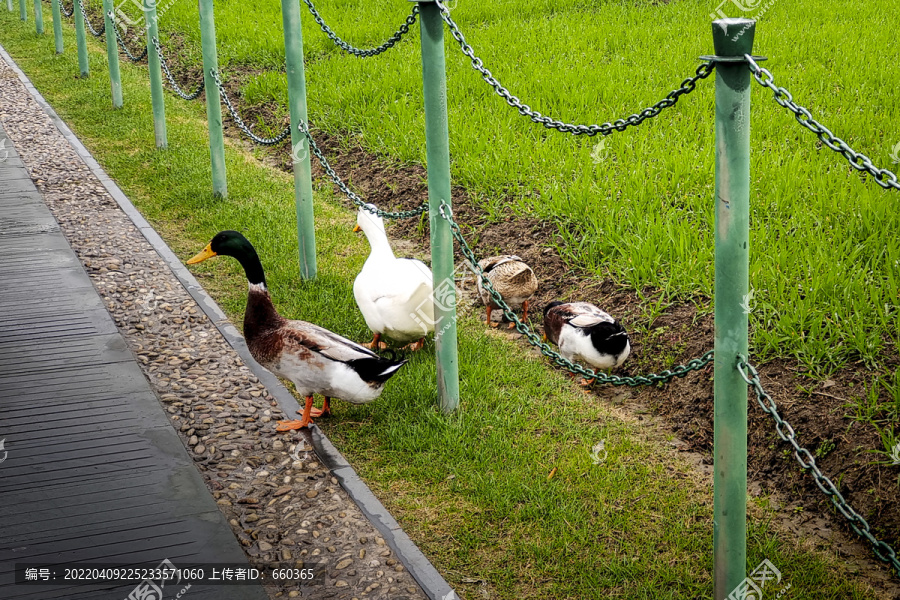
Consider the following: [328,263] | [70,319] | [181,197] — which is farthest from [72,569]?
[181,197]

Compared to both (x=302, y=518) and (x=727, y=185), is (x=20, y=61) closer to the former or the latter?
(x=302, y=518)

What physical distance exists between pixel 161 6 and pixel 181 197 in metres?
9.43

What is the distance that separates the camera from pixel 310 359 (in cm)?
428

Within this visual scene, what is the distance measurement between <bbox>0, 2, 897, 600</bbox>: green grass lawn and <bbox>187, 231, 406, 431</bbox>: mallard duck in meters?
0.25

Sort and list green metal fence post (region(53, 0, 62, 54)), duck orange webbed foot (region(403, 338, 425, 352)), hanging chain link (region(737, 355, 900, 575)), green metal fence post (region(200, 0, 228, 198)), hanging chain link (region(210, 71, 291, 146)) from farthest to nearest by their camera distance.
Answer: green metal fence post (region(53, 0, 62, 54)), green metal fence post (region(200, 0, 228, 198)), hanging chain link (region(210, 71, 291, 146)), duck orange webbed foot (region(403, 338, 425, 352)), hanging chain link (region(737, 355, 900, 575))

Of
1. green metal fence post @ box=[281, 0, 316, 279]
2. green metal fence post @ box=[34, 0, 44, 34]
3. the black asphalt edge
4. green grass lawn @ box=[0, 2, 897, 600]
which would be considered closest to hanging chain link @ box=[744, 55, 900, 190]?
green grass lawn @ box=[0, 2, 897, 600]

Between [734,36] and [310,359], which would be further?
[310,359]

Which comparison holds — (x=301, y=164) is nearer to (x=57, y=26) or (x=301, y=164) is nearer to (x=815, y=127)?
(x=815, y=127)

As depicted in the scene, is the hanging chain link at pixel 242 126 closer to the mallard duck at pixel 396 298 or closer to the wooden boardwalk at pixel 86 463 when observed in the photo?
the wooden boardwalk at pixel 86 463

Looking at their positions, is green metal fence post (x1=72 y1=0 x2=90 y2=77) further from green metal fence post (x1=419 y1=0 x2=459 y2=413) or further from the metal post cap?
the metal post cap

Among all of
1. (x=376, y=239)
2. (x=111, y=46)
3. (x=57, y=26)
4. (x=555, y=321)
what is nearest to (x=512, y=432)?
(x=555, y=321)

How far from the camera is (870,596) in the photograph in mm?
3297

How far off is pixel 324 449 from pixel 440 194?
1349mm

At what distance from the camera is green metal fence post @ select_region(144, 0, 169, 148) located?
8922 mm
